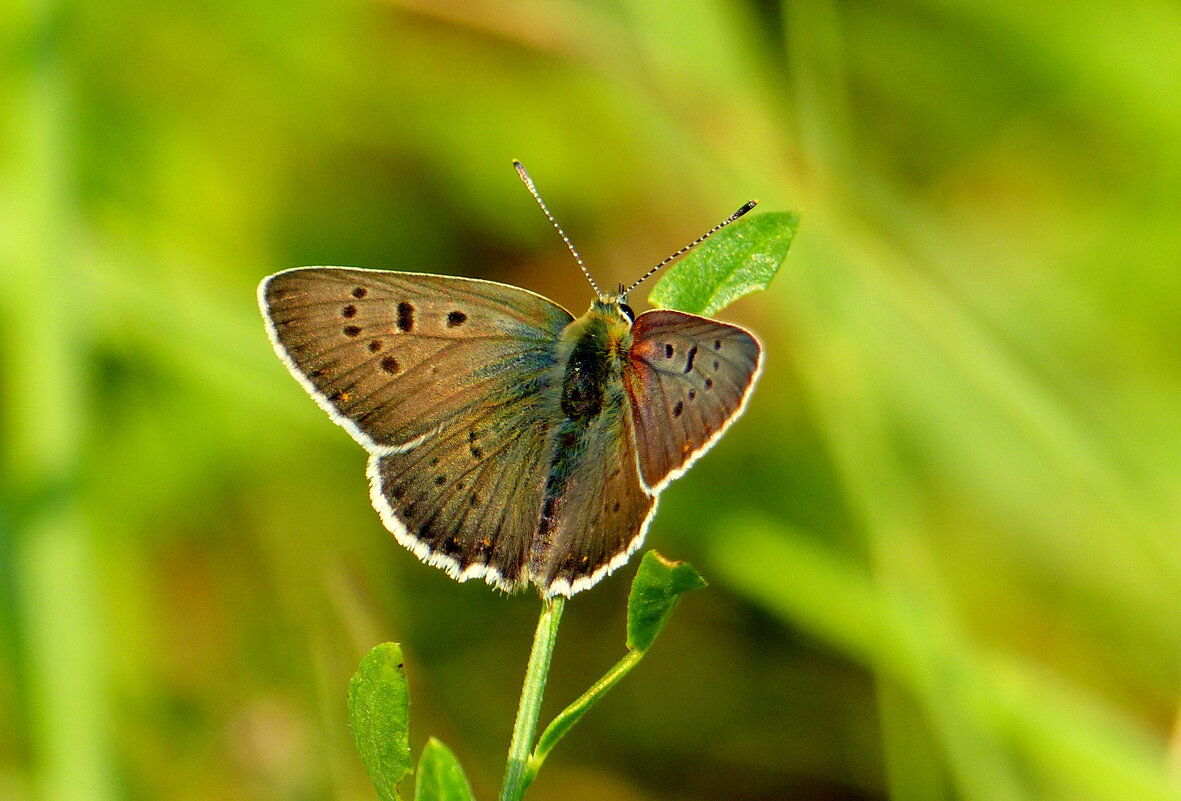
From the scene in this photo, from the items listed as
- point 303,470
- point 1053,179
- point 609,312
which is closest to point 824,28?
point 1053,179

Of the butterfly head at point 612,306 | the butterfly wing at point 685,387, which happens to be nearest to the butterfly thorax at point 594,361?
the butterfly head at point 612,306

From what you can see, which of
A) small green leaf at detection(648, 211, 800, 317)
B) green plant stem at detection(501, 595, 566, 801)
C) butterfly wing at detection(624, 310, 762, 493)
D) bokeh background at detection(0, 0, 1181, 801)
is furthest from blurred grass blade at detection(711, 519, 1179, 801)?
green plant stem at detection(501, 595, 566, 801)

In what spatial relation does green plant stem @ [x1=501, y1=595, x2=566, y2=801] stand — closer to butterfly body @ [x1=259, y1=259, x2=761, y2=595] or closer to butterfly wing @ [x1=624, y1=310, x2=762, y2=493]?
butterfly body @ [x1=259, y1=259, x2=761, y2=595]

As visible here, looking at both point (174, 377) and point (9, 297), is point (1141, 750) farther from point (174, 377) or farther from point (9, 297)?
point (9, 297)

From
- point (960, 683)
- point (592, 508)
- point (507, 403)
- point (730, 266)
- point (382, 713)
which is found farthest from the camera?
point (960, 683)

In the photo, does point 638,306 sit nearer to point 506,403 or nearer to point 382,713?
point 506,403

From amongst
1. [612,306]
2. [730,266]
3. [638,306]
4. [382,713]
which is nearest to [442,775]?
[382,713]
